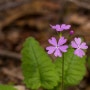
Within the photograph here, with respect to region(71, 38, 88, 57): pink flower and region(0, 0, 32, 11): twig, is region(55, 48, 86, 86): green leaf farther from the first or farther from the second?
region(0, 0, 32, 11): twig

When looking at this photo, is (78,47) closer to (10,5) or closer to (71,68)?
(71,68)

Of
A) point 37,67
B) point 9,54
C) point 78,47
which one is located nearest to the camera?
point 78,47

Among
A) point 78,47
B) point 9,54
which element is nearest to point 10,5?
point 9,54

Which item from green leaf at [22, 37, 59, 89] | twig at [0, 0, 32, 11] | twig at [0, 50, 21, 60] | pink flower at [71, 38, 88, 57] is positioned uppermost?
twig at [0, 0, 32, 11]

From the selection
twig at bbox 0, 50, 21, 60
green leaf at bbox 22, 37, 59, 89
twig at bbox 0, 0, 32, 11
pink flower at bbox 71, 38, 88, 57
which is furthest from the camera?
twig at bbox 0, 0, 32, 11

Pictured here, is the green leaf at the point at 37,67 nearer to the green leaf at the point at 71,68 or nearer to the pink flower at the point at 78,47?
the green leaf at the point at 71,68

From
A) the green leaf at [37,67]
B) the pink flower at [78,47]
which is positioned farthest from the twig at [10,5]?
the pink flower at [78,47]

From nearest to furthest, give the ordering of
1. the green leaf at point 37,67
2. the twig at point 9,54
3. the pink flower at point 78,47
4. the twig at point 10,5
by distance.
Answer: the pink flower at point 78,47 → the green leaf at point 37,67 → the twig at point 9,54 → the twig at point 10,5

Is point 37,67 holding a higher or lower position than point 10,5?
lower

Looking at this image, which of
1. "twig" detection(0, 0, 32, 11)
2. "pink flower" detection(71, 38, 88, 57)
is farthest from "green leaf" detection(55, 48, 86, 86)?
"twig" detection(0, 0, 32, 11)
